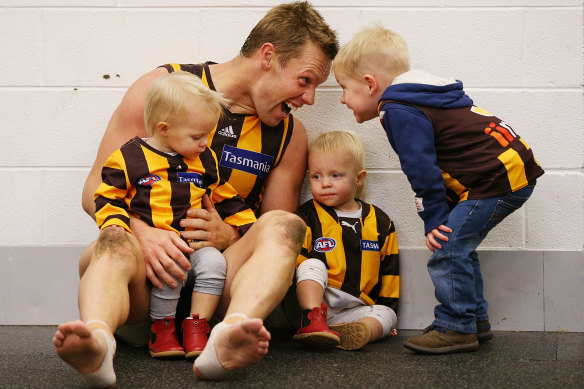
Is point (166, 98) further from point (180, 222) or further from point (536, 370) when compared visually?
point (536, 370)

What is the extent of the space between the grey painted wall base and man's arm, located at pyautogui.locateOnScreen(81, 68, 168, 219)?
0.49 m

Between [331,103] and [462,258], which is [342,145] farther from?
[462,258]

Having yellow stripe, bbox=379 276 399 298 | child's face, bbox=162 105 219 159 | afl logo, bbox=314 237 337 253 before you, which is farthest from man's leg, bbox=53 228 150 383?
yellow stripe, bbox=379 276 399 298

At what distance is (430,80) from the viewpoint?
2092 mm

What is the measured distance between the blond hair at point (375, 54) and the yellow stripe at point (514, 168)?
49 cm

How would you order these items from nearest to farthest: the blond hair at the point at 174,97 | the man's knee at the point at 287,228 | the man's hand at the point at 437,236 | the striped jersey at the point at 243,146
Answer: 1. the man's knee at the point at 287,228
2. the blond hair at the point at 174,97
3. the man's hand at the point at 437,236
4. the striped jersey at the point at 243,146

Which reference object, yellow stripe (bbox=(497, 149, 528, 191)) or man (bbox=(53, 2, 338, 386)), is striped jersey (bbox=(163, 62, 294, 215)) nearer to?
man (bbox=(53, 2, 338, 386))

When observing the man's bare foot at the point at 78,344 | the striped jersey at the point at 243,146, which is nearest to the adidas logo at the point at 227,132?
the striped jersey at the point at 243,146

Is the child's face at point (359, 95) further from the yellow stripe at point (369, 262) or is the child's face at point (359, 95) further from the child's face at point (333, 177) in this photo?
the yellow stripe at point (369, 262)

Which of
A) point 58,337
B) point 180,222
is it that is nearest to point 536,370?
point 180,222

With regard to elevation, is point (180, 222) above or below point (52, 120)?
below

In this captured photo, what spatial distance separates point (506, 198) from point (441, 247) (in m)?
0.27

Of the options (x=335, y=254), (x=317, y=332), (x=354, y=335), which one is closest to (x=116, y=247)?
(x=317, y=332)

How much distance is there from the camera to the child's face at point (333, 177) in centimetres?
240
